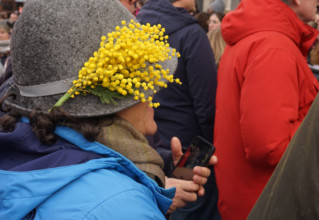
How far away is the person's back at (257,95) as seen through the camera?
6.46 ft

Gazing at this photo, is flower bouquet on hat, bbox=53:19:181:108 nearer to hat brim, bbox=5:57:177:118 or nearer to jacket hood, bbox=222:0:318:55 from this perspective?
hat brim, bbox=5:57:177:118

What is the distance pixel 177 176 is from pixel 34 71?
1000 millimetres

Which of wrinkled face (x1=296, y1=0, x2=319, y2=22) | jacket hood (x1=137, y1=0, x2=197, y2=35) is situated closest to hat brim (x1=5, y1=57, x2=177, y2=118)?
wrinkled face (x1=296, y1=0, x2=319, y2=22)

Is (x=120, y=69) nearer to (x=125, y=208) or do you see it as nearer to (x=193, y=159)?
(x=125, y=208)

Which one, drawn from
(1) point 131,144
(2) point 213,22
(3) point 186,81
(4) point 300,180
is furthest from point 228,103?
(2) point 213,22

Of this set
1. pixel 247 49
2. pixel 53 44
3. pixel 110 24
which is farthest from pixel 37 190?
pixel 247 49

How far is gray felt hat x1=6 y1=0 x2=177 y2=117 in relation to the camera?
1.21 meters

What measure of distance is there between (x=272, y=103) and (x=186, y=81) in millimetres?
1058

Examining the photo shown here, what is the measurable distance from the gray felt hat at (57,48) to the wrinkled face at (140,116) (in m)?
0.10

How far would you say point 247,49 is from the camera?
212 centimetres

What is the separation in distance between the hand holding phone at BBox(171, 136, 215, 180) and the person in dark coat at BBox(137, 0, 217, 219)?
99cm

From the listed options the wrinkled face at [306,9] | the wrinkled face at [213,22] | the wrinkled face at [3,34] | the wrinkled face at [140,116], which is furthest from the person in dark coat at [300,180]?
the wrinkled face at [3,34]

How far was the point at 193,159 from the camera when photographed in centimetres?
189

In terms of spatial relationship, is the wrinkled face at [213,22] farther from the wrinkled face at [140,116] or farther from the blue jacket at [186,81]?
the wrinkled face at [140,116]
